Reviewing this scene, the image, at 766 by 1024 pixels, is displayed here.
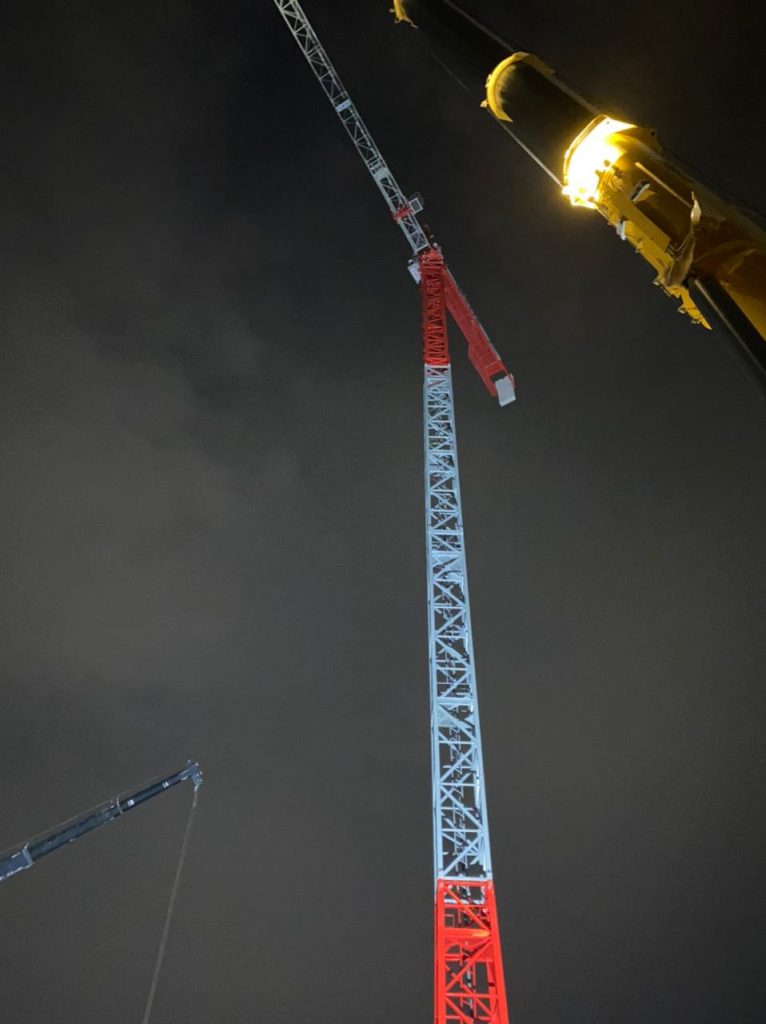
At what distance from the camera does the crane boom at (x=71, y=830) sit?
19625mm

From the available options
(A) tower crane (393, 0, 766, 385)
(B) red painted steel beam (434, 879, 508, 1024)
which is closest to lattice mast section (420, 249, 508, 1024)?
(B) red painted steel beam (434, 879, 508, 1024)

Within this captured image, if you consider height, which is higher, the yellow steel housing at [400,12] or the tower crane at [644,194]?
the yellow steel housing at [400,12]

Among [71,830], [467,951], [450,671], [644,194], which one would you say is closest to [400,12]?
[644,194]

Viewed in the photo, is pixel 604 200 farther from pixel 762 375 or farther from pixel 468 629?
pixel 468 629

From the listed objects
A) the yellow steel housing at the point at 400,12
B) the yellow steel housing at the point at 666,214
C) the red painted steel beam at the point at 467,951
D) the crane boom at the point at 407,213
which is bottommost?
the red painted steel beam at the point at 467,951

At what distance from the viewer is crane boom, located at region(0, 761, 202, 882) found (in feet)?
64.4

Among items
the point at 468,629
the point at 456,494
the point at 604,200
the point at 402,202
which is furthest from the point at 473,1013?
the point at 402,202

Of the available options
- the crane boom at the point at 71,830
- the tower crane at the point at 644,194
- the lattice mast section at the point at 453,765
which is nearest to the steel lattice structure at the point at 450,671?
the lattice mast section at the point at 453,765

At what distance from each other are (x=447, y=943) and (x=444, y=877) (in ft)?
4.39

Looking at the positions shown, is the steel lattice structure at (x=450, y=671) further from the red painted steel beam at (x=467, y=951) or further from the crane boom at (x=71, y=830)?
the crane boom at (x=71, y=830)

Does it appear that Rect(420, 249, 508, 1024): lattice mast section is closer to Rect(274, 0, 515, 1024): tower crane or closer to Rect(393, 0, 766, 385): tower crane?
Rect(274, 0, 515, 1024): tower crane

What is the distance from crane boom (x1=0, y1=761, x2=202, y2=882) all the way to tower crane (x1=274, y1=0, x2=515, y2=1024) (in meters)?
11.0

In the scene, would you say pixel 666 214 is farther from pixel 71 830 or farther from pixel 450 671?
pixel 71 830

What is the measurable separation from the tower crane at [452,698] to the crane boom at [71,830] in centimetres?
1104
